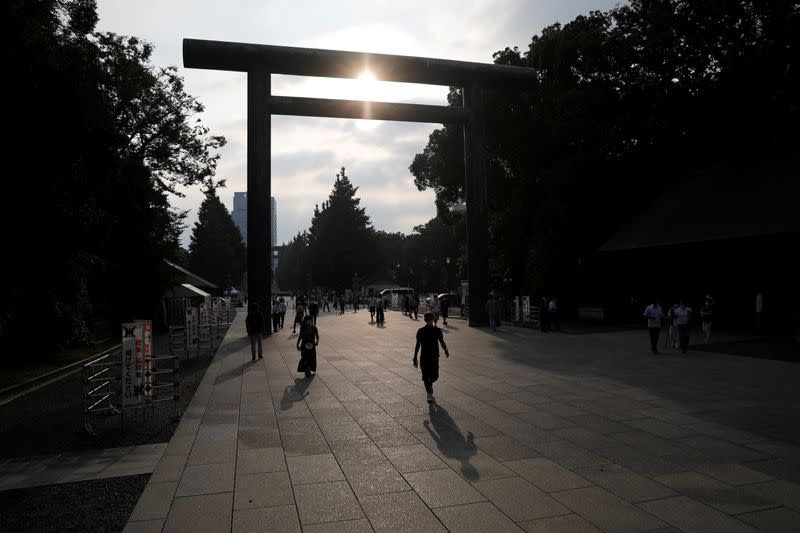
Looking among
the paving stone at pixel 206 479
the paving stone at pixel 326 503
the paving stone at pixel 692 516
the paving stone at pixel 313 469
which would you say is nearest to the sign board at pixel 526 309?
the paving stone at pixel 313 469

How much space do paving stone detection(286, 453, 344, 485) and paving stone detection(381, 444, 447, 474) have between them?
0.66 m

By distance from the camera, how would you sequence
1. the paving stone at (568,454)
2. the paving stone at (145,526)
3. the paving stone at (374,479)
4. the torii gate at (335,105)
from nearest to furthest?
1. the paving stone at (145,526)
2. the paving stone at (374,479)
3. the paving stone at (568,454)
4. the torii gate at (335,105)

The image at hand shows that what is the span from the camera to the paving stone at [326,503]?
16.5 ft

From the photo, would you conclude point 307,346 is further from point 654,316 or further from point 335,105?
point 335,105

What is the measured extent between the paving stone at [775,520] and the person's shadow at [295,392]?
683cm

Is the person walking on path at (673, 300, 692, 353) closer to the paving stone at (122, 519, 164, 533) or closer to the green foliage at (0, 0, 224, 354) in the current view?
the paving stone at (122, 519, 164, 533)

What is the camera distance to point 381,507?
5254mm

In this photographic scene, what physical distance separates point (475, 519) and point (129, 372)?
249 inches

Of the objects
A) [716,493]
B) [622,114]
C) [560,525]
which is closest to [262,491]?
[560,525]

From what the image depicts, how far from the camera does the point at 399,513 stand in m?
5.11

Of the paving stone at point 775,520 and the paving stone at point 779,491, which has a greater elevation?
the paving stone at point 779,491

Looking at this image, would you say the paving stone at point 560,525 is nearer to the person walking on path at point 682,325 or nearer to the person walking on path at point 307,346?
the person walking on path at point 307,346

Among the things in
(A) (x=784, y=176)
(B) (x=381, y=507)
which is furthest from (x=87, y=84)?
(A) (x=784, y=176)

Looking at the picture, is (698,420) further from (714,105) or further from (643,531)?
(714,105)
